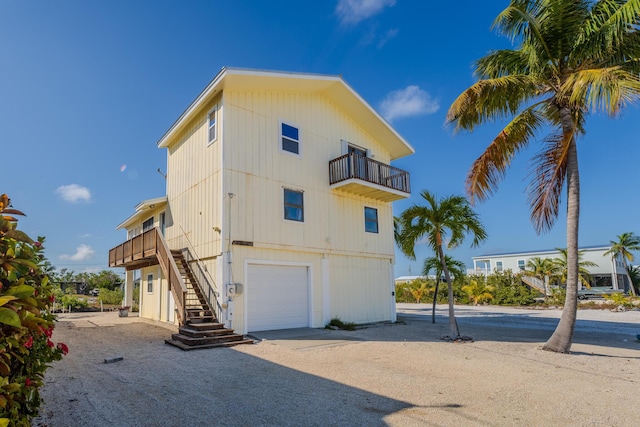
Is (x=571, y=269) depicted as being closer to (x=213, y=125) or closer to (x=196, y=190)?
(x=213, y=125)

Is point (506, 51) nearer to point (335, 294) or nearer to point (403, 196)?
point (403, 196)

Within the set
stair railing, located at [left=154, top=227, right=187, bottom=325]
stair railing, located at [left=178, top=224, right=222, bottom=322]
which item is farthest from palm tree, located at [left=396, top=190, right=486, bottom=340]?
stair railing, located at [left=154, top=227, right=187, bottom=325]

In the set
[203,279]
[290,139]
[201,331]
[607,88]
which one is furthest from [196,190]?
[607,88]

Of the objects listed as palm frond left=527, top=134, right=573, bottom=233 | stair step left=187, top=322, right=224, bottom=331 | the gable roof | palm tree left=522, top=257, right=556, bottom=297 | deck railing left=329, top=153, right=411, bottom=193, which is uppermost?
the gable roof

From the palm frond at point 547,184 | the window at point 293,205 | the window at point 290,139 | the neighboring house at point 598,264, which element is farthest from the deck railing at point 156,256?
the neighboring house at point 598,264

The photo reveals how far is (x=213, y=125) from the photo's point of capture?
44.1 feet

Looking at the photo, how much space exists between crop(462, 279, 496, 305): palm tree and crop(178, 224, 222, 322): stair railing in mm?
26693

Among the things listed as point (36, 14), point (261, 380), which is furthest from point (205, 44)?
point (261, 380)

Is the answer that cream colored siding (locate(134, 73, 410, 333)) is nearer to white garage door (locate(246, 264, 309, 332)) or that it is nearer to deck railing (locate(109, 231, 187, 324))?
white garage door (locate(246, 264, 309, 332))

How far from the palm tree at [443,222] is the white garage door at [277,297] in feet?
14.2

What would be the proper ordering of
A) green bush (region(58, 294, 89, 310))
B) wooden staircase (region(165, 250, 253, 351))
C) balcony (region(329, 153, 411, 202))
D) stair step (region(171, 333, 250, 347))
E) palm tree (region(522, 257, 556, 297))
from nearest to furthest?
stair step (region(171, 333, 250, 347)) → wooden staircase (region(165, 250, 253, 351)) → balcony (region(329, 153, 411, 202)) → green bush (region(58, 294, 89, 310)) → palm tree (region(522, 257, 556, 297))

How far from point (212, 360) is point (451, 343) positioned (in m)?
6.70

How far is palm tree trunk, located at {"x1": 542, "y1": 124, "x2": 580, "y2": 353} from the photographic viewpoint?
366 inches

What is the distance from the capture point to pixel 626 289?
4425 cm
